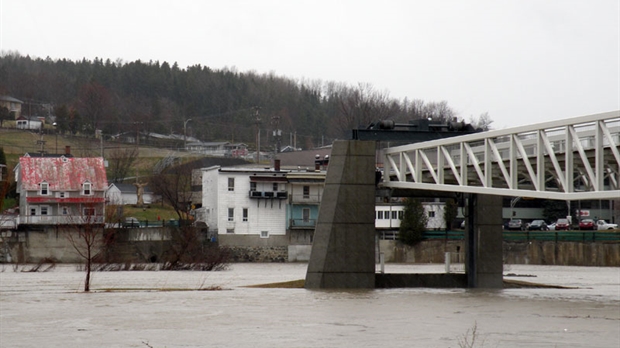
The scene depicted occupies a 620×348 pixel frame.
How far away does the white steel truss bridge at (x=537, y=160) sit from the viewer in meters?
33.9

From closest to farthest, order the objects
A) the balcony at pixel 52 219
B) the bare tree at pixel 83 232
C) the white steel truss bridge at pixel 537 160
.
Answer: the white steel truss bridge at pixel 537 160 → the bare tree at pixel 83 232 → the balcony at pixel 52 219

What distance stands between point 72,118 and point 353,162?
135m

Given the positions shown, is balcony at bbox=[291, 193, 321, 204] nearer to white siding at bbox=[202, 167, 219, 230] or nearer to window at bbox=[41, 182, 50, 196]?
white siding at bbox=[202, 167, 219, 230]

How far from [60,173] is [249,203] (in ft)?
64.2

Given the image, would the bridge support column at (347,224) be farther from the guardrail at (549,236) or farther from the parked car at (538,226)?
the parked car at (538,226)

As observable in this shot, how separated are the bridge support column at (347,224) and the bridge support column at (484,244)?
14.5ft

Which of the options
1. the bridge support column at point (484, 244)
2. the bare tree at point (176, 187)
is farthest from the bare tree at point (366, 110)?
the bridge support column at point (484, 244)

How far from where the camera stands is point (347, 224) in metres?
43.8

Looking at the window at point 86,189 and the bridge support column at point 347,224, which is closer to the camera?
the bridge support column at point 347,224

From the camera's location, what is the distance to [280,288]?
45.8 m

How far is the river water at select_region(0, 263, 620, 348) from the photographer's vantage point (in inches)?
1076

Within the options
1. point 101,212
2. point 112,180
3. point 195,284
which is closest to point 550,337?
point 195,284

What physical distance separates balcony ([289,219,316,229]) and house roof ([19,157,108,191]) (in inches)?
774

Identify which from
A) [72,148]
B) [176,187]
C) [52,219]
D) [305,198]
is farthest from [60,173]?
[72,148]
